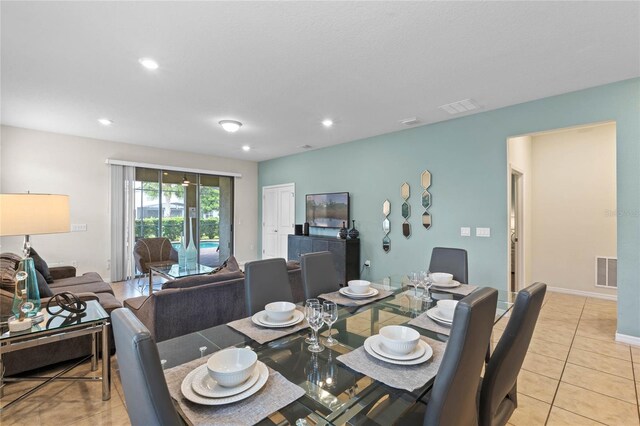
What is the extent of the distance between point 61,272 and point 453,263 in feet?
16.8

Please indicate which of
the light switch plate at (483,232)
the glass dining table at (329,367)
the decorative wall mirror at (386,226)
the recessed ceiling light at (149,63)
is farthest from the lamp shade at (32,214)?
the light switch plate at (483,232)

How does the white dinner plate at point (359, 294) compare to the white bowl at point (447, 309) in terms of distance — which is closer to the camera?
the white bowl at point (447, 309)

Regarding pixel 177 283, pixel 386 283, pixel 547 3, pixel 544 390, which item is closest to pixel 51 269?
pixel 177 283

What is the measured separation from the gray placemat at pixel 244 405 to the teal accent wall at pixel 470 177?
11.7ft

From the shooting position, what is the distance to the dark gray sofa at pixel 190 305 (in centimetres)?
244

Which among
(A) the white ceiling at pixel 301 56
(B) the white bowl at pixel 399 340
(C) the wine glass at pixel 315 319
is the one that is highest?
(A) the white ceiling at pixel 301 56

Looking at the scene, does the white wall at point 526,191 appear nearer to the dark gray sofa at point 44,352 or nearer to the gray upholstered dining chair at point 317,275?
the gray upholstered dining chair at point 317,275

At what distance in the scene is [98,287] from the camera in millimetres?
3525

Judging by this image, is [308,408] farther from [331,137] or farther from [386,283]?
[331,137]

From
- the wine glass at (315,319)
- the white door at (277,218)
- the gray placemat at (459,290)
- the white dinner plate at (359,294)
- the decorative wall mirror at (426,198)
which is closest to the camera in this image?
the wine glass at (315,319)

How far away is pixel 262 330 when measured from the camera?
155 cm

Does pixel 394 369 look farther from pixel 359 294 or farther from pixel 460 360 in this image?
pixel 359 294

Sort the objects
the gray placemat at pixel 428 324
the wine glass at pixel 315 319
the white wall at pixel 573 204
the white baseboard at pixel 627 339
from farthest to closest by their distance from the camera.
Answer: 1. the white wall at pixel 573 204
2. the white baseboard at pixel 627 339
3. the gray placemat at pixel 428 324
4. the wine glass at pixel 315 319

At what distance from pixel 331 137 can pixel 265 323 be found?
4.16m
